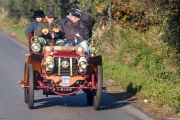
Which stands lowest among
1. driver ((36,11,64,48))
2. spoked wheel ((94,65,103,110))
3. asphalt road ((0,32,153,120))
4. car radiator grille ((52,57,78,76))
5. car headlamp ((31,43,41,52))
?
asphalt road ((0,32,153,120))

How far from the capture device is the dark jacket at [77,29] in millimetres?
10609

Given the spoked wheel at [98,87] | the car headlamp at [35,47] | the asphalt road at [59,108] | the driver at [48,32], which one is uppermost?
the driver at [48,32]

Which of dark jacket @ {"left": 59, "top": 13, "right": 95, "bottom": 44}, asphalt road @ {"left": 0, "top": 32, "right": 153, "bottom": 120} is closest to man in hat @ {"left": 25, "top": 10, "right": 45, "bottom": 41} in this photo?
dark jacket @ {"left": 59, "top": 13, "right": 95, "bottom": 44}

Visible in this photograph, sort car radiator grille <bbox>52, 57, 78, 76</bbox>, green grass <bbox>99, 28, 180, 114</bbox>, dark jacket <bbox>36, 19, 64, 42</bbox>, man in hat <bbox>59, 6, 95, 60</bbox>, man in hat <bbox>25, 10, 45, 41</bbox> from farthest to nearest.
A: green grass <bbox>99, 28, 180, 114</bbox> < man in hat <bbox>25, 10, 45, 41</bbox> < dark jacket <bbox>36, 19, 64, 42</bbox> < man in hat <bbox>59, 6, 95, 60</bbox> < car radiator grille <bbox>52, 57, 78, 76</bbox>

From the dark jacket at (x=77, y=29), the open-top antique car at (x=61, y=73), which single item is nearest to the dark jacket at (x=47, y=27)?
the dark jacket at (x=77, y=29)

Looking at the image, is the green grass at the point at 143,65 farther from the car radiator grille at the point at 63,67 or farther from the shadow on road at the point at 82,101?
the car radiator grille at the point at 63,67

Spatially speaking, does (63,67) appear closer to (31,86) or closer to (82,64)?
(82,64)

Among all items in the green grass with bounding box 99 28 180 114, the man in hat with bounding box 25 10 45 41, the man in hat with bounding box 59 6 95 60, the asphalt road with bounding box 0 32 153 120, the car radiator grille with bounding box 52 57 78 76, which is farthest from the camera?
the green grass with bounding box 99 28 180 114

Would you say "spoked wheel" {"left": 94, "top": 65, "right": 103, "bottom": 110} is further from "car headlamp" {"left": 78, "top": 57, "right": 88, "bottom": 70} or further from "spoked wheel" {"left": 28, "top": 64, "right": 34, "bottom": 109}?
"spoked wheel" {"left": 28, "top": 64, "right": 34, "bottom": 109}

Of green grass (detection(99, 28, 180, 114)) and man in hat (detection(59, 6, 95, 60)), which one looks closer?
man in hat (detection(59, 6, 95, 60))

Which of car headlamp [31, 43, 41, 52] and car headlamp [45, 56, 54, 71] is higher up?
car headlamp [31, 43, 41, 52]

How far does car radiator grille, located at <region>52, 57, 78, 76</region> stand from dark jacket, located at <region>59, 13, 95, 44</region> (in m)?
0.90

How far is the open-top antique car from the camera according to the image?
9695mm

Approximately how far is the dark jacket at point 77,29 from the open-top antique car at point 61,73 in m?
0.54
